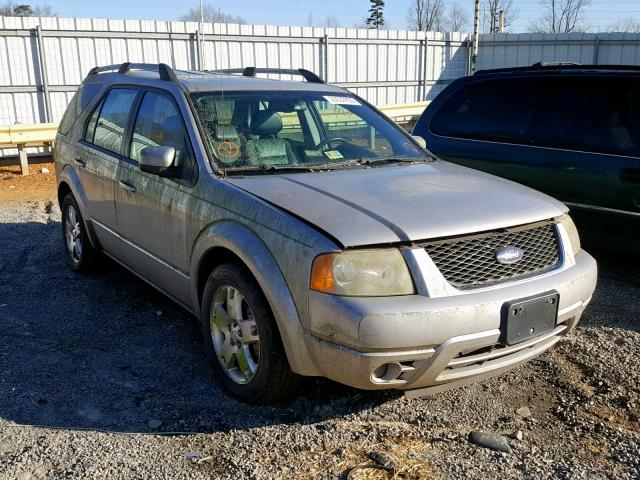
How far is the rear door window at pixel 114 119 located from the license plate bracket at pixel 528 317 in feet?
10.4

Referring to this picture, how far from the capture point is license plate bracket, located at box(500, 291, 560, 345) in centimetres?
302

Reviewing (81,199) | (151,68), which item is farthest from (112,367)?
(151,68)

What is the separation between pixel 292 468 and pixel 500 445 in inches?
40.3

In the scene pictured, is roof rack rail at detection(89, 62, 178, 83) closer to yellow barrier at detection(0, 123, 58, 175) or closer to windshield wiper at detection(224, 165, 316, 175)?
windshield wiper at detection(224, 165, 316, 175)

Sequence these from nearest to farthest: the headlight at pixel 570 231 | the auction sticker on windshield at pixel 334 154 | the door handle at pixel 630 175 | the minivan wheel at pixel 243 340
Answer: the minivan wheel at pixel 243 340 < the headlight at pixel 570 231 < the auction sticker on windshield at pixel 334 154 < the door handle at pixel 630 175

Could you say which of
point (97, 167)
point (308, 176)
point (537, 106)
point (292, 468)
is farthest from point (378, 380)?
point (537, 106)

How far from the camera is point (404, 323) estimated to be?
A: 286cm

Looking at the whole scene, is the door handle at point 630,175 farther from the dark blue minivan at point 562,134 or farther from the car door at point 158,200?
the car door at point 158,200

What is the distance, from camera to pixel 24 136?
1127cm

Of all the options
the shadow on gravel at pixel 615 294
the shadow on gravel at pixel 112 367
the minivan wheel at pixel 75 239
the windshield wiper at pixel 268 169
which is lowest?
the shadow on gravel at pixel 615 294

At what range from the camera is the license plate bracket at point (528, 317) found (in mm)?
3018

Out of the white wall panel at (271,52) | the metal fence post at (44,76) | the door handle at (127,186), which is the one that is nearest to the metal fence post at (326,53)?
the white wall panel at (271,52)

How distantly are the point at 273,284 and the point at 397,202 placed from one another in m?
0.77

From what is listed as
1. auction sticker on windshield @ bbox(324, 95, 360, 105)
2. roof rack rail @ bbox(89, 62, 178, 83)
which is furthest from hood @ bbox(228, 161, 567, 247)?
roof rack rail @ bbox(89, 62, 178, 83)
